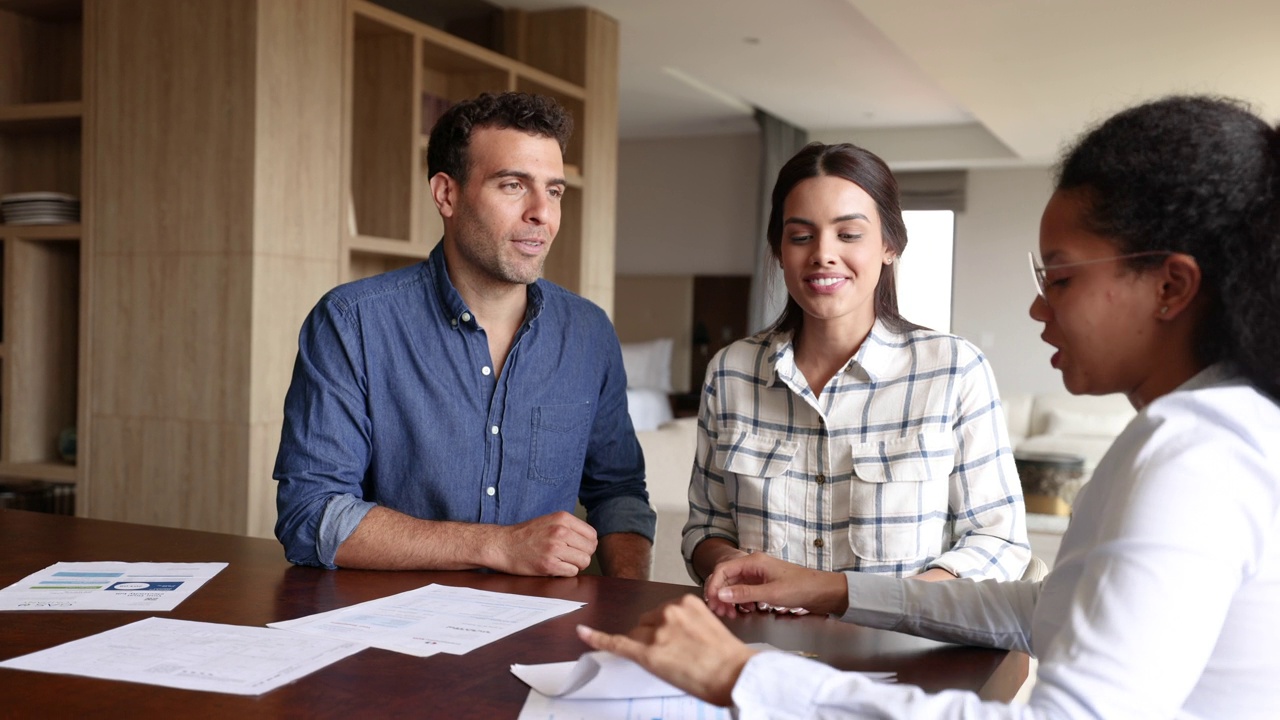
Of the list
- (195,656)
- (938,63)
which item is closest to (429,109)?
(938,63)

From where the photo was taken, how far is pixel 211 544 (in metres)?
1.66

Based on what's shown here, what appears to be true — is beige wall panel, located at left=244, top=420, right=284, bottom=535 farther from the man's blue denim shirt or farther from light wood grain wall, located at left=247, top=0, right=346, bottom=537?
the man's blue denim shirt

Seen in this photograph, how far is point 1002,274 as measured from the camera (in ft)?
27.8

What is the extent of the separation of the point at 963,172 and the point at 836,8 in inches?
Result: 153

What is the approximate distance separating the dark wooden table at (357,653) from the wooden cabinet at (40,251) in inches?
91.3

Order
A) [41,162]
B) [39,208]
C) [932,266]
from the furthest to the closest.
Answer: [932,266]
[41,162]
[39,208]

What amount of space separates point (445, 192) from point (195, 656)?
1104 millimetres

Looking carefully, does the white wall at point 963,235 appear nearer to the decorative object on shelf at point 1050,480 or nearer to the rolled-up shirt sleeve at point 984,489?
the decorative object on shelf at point 1050,480

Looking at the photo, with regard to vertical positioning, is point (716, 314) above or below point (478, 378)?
above

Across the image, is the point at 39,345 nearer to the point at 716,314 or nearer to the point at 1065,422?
the point at 716,314

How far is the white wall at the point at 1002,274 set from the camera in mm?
8406

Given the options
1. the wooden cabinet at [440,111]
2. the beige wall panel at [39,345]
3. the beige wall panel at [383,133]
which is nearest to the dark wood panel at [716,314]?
the wooden cabinet at [440,111]

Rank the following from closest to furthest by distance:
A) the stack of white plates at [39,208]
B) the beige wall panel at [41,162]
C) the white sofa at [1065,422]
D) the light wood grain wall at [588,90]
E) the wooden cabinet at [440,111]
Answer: the stack of white plates at [39,208], the beige wall panel at [41,162], the wooden cabinet at [440,111], the light wood grain wall at [588,90], the white sofa at [1065,422]

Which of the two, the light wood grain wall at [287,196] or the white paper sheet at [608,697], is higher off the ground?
the light wood grain wall at [287,196]
